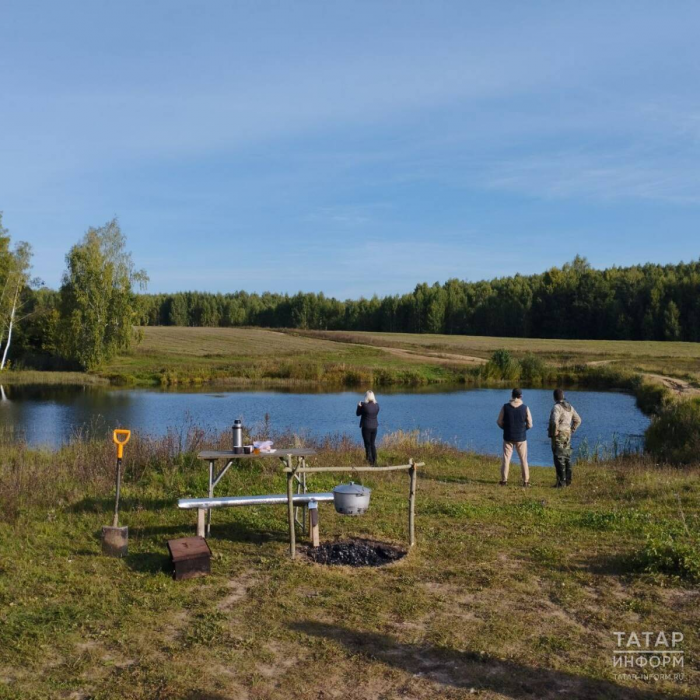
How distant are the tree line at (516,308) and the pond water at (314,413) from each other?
4353 centimetres

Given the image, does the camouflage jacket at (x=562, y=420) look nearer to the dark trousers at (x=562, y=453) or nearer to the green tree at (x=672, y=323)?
the dark trousers at (x=562, y=453)

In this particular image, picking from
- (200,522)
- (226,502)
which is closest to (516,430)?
(226,502)

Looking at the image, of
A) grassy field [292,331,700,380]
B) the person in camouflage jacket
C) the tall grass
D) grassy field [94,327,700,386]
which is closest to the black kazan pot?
the tall grass

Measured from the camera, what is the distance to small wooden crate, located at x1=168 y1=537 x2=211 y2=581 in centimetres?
705

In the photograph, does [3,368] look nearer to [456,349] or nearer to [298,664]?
[456,349]

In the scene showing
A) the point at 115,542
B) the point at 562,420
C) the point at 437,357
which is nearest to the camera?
the point at 115,542

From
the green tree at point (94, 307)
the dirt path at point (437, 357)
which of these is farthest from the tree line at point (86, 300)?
the dirt path at point (437, 357)

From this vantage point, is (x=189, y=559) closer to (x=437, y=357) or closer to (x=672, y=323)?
(x=437, y=357)

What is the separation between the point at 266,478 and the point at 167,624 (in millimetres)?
5898

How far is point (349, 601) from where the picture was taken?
21.1ft

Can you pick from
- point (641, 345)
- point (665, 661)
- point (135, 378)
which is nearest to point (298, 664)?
point (665, 661)

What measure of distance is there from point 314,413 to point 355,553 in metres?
25.5

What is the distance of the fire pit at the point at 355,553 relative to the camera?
25.2 feet

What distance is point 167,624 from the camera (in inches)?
233
